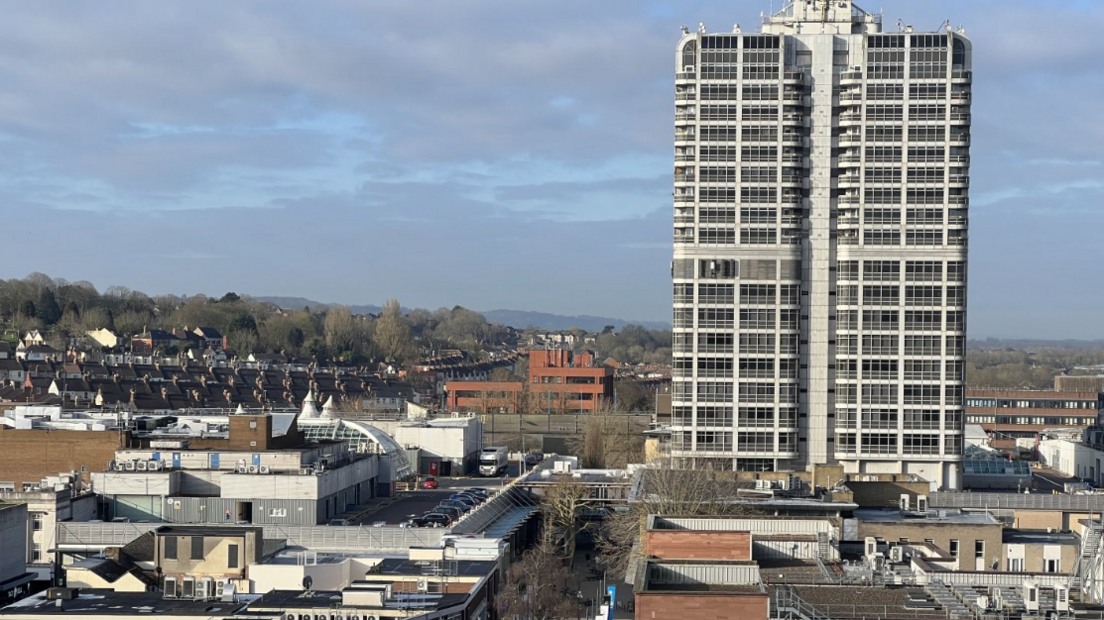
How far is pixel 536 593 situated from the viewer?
63875 mm

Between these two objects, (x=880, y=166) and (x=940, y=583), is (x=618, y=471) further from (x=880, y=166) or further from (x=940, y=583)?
(x=940, y=583)

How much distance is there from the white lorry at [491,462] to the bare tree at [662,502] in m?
33.0

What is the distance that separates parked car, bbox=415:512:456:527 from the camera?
247 feet

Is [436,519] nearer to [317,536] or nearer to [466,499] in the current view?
[317,536]

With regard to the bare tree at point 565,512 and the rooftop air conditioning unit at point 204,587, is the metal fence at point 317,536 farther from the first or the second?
the bare tree at point 565,512

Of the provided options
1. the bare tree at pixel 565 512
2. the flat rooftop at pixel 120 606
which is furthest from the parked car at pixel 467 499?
the flat rooftop at pixel 120 606

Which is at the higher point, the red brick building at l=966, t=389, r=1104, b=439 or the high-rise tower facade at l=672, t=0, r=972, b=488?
the high-rise tower facade at l=672, t=0, r=972, b=488

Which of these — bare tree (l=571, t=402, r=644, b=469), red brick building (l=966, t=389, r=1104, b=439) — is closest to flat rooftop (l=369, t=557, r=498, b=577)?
bare tree (l=571, t=402, r=644, b=469)

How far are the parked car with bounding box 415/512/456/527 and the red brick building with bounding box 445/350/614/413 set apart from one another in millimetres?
88930

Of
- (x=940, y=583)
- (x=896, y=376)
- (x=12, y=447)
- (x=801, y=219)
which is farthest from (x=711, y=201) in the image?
(x=940, y=583)

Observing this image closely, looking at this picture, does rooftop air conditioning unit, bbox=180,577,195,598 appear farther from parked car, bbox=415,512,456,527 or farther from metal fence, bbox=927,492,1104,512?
metal fence, bbox=927,492,1104,512

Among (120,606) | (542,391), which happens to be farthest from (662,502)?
(542,391)

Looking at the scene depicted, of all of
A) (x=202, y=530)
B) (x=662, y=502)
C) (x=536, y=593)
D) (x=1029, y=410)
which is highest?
(x=1029, y=410)

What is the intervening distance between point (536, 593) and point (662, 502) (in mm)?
13186
